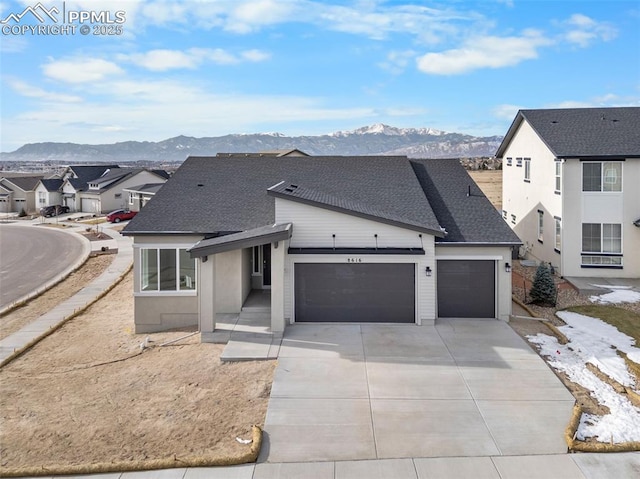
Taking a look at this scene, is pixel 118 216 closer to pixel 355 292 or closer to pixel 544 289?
pixel 355 292

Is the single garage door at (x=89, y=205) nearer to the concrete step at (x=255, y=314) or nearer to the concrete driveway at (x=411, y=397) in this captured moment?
the concrete step at (x=255, y=314)

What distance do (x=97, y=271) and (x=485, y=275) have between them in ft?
72.3

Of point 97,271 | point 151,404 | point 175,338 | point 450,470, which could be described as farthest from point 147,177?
point 450,470

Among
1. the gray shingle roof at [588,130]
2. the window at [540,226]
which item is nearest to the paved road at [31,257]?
the window at [540,226]

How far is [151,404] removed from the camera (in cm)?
1057

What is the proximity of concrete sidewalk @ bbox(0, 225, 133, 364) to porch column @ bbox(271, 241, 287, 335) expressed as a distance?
24.7ft

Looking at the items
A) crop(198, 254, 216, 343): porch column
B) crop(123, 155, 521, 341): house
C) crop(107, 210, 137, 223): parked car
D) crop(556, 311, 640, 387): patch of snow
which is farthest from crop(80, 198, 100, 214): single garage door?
→ crop(556, 311, 640, 387): patch of snow

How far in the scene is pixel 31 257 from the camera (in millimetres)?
33906

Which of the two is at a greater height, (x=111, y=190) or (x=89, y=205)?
(x=111, y=190)

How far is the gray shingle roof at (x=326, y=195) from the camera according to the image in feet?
52.9

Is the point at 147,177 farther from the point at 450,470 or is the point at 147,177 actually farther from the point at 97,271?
the point at 450,470

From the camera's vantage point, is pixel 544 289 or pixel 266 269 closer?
pixel 544 289

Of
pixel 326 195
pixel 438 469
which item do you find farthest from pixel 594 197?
pixel 438 469

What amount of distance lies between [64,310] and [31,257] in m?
17.1
